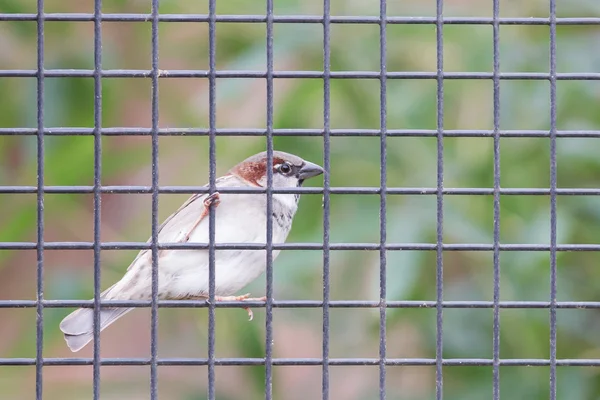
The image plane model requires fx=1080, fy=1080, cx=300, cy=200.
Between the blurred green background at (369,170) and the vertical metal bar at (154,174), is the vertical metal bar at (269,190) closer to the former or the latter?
the vertical metal bar at (154,174)

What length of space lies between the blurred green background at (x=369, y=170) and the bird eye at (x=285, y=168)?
0.11m

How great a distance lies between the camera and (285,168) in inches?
111

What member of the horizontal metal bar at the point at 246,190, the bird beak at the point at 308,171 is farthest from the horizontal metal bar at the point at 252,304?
the bird beak at the point at 308,171

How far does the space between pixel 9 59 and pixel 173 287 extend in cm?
80

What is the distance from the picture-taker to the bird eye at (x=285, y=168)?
2.80 meters

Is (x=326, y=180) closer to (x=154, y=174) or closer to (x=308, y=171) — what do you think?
(x=154, y=174)

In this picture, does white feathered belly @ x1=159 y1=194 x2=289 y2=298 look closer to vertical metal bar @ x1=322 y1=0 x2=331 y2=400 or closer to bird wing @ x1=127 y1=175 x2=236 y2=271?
bird wing @ x1=127 y1=175 x2=236 y2=271

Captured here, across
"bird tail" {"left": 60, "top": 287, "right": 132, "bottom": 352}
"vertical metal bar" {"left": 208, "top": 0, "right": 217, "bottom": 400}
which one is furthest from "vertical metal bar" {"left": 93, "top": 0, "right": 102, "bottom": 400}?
"bird tail" {"left": 60, "top": 287, "right": 132, "bottom": 352}

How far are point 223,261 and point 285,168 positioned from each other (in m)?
0.30

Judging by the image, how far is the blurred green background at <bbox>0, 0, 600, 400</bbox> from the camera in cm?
254

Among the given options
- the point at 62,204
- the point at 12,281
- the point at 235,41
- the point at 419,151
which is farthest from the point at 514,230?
the point at 12,281

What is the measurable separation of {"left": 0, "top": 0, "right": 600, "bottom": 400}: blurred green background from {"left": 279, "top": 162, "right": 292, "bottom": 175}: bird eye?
0.35ft

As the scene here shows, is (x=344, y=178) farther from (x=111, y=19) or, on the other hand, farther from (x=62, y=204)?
(x=111, y=19)

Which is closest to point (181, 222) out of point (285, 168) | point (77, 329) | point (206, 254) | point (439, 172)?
point (206, 254)
